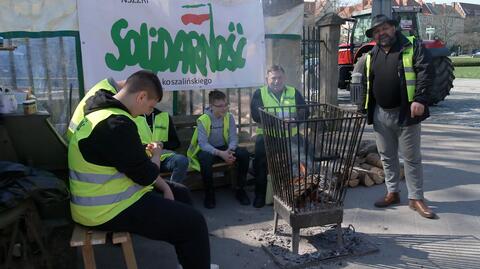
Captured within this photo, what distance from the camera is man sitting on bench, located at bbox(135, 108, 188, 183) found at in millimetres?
4203

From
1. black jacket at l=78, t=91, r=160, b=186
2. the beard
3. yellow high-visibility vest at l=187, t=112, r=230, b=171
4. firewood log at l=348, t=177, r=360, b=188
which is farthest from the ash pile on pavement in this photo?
the beard

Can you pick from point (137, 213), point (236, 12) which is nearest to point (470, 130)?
point (236, 12)

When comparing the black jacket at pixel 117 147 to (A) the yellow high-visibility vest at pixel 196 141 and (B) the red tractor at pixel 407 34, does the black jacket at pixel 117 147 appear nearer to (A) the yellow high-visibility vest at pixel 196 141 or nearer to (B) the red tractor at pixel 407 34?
(A) the yellow high-visibility vest at pixel 196 141

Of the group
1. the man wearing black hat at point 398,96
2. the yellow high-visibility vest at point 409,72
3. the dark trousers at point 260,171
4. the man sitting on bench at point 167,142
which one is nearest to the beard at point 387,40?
the man wearing black hat at point 398,96

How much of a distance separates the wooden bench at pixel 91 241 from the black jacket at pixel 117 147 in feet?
1.24

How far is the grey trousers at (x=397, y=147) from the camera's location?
165 inches

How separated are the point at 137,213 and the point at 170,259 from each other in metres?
0.97

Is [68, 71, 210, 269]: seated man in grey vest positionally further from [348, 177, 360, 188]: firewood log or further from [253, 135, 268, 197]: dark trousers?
[348, 177, 360, 188]: firewood log

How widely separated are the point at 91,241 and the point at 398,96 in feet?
9.60

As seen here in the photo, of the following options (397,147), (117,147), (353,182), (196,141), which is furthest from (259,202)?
(117,147)

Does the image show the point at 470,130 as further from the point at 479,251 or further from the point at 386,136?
the point at 479,251

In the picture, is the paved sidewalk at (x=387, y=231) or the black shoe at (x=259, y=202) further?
the black shoe at (x=259, y=202)

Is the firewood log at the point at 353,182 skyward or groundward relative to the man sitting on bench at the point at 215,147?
groundward

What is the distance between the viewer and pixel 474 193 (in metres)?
4.89
